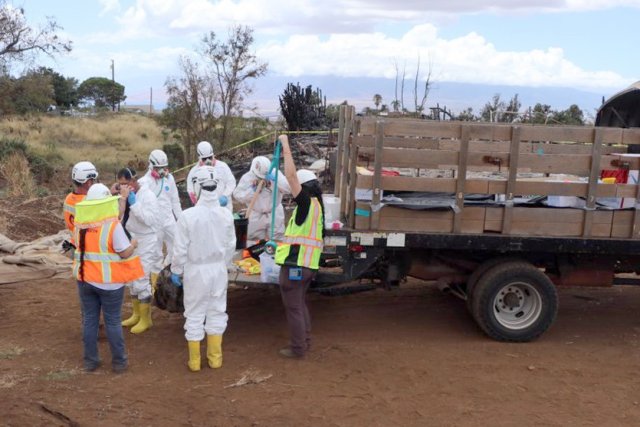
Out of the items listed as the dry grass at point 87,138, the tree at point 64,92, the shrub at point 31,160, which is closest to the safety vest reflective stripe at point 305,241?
the shrub at point 31,160

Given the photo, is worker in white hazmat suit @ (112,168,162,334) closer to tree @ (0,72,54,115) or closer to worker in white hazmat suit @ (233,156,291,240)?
worker in white hazmat suit @ (233,156,291,240)

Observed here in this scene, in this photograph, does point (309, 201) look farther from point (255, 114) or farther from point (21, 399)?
point (255, 114)

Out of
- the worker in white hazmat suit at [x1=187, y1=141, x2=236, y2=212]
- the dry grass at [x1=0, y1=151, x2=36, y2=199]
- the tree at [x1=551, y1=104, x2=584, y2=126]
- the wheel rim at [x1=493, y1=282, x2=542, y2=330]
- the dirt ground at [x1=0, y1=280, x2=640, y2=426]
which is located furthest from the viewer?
the tree at [x1=551, y1=104, x2=584, y2=126]

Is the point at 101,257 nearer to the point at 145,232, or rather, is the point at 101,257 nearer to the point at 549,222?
the point at 145,232

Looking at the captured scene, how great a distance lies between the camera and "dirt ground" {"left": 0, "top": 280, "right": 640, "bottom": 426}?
15.7 ft

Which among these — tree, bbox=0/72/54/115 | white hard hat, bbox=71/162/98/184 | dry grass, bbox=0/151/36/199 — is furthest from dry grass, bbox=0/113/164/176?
white hard hat, bbox=71/162/98/184

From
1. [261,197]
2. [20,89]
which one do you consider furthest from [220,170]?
[20,89]

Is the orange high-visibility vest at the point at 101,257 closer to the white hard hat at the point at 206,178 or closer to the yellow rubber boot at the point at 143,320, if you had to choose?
the white hard hat at the point at 206,178

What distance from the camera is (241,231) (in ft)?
24.6

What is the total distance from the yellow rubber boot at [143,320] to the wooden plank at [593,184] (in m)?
4.33

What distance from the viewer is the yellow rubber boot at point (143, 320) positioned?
655 cm

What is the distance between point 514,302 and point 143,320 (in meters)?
3.72

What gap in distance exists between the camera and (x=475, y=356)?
Result: 5.95 metres

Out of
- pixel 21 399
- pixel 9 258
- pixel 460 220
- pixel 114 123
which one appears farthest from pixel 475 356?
pixel 114 123
